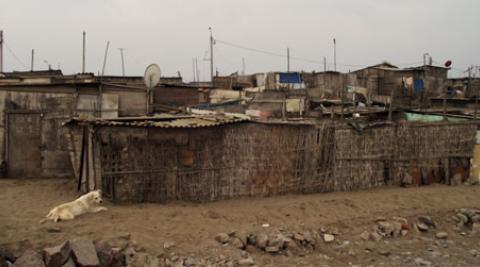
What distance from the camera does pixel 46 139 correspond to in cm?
1048

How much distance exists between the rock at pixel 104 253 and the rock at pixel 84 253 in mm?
106

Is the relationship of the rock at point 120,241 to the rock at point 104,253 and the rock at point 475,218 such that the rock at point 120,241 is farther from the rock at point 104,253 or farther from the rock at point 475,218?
the rock at point 475,218

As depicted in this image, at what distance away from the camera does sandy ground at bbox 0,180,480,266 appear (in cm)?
638

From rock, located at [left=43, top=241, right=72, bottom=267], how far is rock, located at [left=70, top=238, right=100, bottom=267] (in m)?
0.13

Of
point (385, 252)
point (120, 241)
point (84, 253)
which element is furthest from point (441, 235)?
point (84, 253)

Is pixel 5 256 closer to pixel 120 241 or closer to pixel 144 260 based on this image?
pixel 120 241

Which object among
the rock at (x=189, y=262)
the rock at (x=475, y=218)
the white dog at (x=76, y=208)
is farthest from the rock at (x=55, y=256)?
the rock at (x=475, y=218)

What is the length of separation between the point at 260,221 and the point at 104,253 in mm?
2928

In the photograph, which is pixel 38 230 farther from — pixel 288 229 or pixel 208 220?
pixel 288 229

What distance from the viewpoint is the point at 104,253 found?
569 centimetres

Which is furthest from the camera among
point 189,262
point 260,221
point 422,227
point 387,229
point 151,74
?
Result: point 151,74

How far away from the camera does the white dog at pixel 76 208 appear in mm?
6715

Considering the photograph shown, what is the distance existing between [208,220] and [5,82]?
858 cm

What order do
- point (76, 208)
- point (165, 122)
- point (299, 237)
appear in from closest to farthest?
point (76, 208) → point (299, 237) → point (165, 122)
